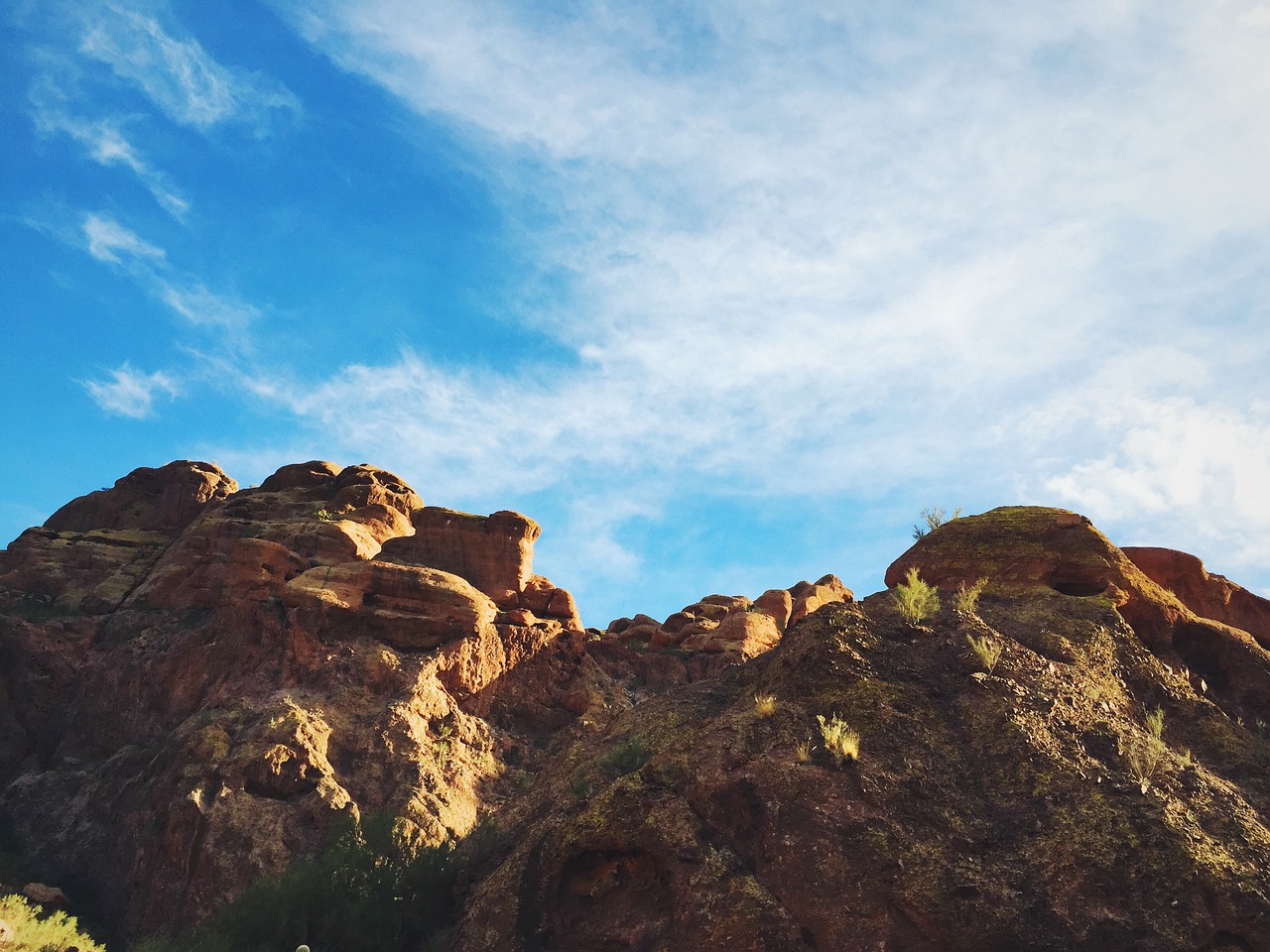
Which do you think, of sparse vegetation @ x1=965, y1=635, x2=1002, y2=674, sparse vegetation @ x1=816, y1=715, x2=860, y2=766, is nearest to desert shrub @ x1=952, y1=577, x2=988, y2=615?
sparse vegetation @ x1=965, y1=635, x2=1002, y2=674

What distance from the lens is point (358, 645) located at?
36.6m

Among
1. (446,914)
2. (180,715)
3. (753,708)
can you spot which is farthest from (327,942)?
(180,715)

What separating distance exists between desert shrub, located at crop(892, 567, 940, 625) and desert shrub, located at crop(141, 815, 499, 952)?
26.9 ft

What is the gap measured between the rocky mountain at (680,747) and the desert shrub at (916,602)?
104 mm

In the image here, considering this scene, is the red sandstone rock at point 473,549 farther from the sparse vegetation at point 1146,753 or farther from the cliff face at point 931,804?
the sparse vegetation at point 1146,753

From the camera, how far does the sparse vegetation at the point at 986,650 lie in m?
16.9

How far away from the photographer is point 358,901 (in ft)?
59.3

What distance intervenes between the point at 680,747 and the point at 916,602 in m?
5.28

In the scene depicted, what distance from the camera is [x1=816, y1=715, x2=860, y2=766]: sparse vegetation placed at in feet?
49.5

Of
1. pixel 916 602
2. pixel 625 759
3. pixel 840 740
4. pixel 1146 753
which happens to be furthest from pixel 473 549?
pixel 1146 753

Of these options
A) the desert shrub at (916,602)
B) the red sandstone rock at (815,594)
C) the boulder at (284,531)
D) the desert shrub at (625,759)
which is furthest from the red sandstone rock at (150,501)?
the desert shrub at (916,602)

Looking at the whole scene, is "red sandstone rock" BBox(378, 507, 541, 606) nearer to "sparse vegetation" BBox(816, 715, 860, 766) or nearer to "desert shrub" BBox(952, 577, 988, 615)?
"desert shrub" BBox(952, 577, 988, 615)

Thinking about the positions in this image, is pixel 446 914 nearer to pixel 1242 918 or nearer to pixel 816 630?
pixel 816 630

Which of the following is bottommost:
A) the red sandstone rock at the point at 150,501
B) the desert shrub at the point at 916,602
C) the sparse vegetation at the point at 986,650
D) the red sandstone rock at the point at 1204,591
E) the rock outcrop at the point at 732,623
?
the sparse vegetation at the point at 986,650
